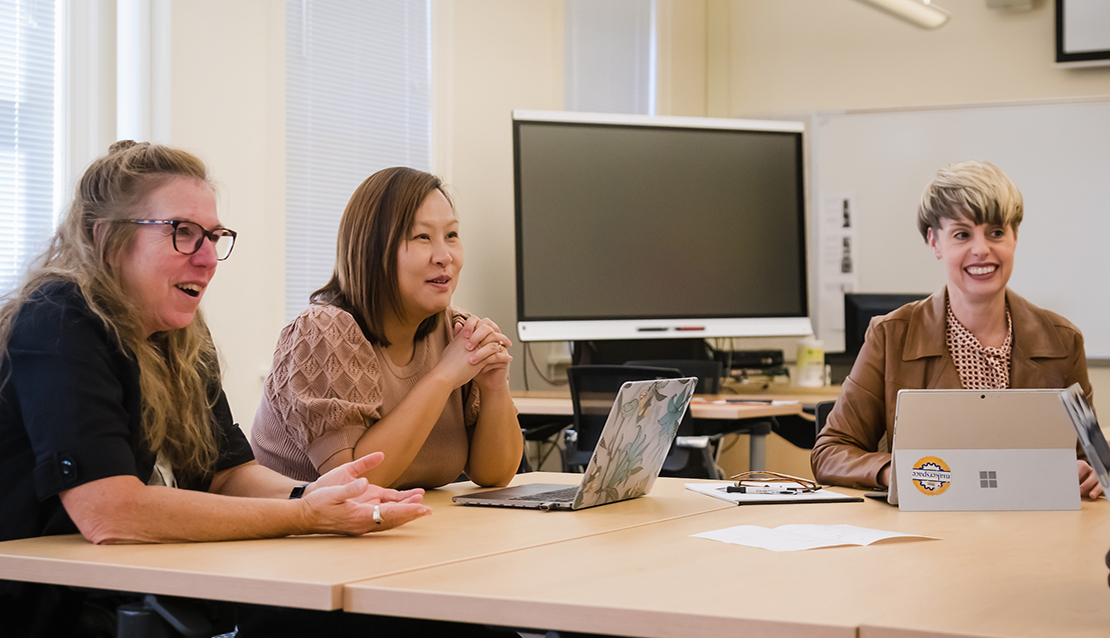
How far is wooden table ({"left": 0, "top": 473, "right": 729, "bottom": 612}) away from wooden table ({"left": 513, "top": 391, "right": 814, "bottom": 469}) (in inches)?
79.9

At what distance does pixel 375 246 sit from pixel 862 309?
2830 millimetres

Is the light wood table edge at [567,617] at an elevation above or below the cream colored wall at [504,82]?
below

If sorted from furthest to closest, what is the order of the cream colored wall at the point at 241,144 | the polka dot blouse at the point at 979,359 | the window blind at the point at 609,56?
the window blind at the point at 609,56 < the cream colored wall at the point at 241,144 < the polka dot blouse at the point at 979,359

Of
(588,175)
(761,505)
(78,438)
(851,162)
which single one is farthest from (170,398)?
(851,162)

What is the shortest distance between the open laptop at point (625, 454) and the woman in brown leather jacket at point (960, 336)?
1.41 feet

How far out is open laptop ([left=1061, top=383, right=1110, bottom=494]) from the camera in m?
1.00

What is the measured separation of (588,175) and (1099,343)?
2663 millimetres

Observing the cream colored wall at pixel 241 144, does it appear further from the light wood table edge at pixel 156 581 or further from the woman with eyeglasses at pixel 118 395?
the light wood table edge at pixel 156 581

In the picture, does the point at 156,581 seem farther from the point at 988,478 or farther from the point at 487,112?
the point at 487,112

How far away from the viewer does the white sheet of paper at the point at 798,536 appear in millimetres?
1327

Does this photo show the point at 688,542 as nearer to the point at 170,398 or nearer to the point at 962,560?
the point at 962,560

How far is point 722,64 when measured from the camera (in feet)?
18.6

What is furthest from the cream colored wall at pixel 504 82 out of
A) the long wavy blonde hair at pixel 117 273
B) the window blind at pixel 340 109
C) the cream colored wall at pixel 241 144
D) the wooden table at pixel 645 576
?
the wooden table at pixel 645 576

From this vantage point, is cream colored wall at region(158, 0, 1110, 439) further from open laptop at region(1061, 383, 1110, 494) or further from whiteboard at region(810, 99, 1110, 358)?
open laptop at region(1061, 383, 1110, 494)
